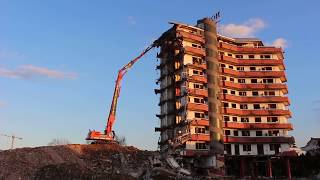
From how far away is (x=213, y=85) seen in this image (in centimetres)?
10700

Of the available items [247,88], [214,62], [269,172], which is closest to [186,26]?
[214,62]

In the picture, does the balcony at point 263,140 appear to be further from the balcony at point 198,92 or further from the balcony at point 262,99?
the balcony at point 198,92

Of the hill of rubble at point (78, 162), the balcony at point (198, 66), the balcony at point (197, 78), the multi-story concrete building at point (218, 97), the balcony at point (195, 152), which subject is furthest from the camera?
the balcony at point (198, 66)

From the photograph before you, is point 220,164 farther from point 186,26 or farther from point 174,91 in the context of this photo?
point 186,26

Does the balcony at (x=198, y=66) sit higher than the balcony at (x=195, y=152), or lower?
higher

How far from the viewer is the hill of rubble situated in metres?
70.6

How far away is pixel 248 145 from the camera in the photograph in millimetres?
109438

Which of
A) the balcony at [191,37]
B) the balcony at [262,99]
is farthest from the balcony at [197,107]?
the balcony at [191,37]

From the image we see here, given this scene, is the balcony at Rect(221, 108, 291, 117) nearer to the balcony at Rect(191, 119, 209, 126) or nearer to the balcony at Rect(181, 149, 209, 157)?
the balcony at Rect(191, 119, 209, 126)

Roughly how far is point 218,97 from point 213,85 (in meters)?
3.26

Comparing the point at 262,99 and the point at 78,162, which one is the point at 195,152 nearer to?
the point at 262,99

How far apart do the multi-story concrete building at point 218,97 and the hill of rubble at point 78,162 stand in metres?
16.8

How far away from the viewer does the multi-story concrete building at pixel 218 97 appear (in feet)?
335

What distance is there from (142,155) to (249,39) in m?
55.4
